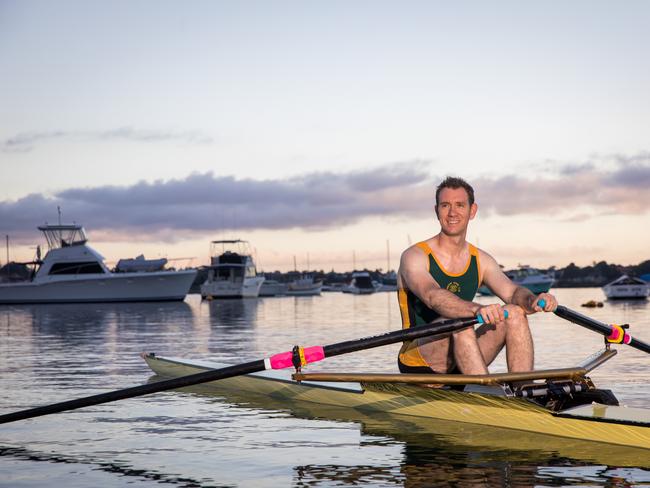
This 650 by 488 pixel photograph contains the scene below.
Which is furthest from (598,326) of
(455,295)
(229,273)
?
(229,273)

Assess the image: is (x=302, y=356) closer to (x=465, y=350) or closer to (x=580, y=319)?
(x=465, y=350)

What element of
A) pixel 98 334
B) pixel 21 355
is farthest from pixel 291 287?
pixel 21 355

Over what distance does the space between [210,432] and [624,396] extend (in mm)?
5226

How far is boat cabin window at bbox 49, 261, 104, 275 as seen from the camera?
73188 millimetres

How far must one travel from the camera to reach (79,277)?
72.7m

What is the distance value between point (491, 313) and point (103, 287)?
2772 inches

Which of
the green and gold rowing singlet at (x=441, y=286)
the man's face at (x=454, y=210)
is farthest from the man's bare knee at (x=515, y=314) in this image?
the man's face at (x=454, y=210)

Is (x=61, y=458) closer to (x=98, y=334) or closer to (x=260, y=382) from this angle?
(x=260, y=382)

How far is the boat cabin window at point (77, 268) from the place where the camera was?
7319cm

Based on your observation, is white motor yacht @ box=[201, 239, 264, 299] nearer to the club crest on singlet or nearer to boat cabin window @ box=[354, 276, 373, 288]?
boat cabin window @ box=[354, 276, 373, 288]

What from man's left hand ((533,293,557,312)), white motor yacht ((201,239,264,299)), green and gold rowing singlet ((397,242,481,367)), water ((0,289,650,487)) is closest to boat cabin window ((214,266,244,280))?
white motor yacht ((201,239,264,299))

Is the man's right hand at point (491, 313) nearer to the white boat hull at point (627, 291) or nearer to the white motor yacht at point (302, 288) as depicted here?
the white boat hull at point (627, 291)

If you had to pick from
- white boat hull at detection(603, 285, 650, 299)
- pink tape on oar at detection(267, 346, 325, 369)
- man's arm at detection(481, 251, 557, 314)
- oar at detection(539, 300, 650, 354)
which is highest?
man's arm at detection(481, 251, 557, 314)

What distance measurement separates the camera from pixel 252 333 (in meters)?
26.0
